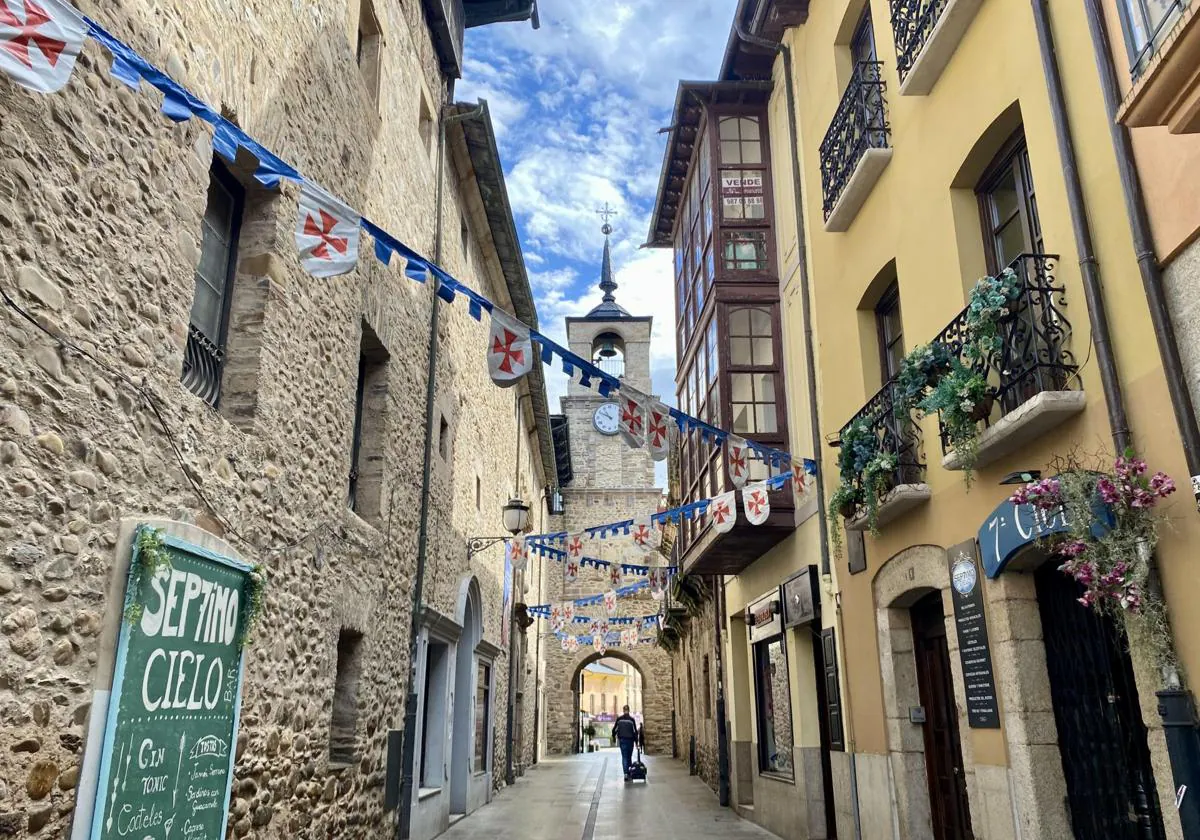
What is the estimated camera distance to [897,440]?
22.1ft

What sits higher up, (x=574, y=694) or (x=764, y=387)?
(x=764, y=387)

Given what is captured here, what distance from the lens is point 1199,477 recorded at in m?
3.73

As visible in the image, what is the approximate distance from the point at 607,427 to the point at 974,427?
28519 millimetres

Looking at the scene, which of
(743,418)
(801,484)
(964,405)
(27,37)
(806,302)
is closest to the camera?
(27,37)

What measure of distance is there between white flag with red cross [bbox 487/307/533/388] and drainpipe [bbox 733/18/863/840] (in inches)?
157

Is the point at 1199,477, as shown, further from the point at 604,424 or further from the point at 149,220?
the point at 604,424

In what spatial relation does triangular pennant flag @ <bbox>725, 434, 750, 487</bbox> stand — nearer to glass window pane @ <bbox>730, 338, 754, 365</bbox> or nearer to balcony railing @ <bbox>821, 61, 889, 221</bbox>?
glass window pane @ <bbox>730, 338, 754, 365</bbox>

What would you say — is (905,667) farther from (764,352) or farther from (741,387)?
(764,352)

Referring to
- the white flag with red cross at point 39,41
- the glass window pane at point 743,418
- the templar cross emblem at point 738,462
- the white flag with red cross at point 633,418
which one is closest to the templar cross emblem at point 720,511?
the templar cross emblem at point 738,462

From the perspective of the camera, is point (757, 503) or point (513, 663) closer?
point (757, 503)

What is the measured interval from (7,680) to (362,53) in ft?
22.1

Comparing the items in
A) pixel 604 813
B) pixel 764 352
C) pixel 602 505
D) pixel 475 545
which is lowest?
pixel 604 813

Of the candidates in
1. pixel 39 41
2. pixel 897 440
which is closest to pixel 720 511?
pixel 897 440

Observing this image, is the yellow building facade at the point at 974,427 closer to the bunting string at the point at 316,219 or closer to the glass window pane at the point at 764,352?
the glass window pane at the point at 764,352
